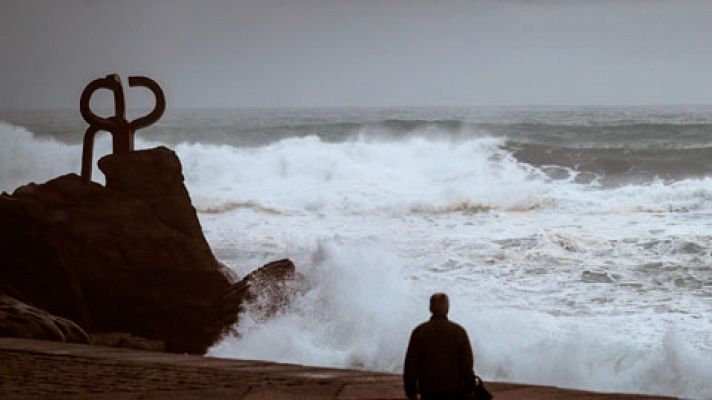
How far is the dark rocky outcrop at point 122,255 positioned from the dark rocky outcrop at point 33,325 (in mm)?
1124

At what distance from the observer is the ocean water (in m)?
7.52

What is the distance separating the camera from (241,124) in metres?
16.2

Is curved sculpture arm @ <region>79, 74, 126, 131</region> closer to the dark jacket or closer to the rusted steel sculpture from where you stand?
the rusted steel sculpture

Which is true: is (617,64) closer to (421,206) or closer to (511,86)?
(511,86)

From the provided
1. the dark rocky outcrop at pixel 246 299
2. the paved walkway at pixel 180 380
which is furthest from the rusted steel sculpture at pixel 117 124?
the paved walkway at pixel 180 380

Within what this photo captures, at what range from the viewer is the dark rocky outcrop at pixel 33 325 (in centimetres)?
599

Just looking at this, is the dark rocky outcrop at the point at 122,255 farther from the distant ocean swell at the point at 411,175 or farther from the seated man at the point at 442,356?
the distant ocean swell at the point at 411,175

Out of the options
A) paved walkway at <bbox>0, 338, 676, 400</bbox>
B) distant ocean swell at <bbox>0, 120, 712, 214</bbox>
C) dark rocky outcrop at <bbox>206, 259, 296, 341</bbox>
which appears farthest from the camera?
distant ocean swell at <bbox>0, 120, 712, 214</bbox>

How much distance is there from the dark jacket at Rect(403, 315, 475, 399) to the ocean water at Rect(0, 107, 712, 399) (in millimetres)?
3356

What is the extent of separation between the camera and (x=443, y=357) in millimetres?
3652

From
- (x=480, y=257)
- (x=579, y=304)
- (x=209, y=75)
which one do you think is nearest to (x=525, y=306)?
(x=579, y=304)

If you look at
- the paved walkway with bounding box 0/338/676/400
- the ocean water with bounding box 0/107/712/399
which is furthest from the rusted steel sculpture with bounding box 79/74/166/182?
the paved walkway with bounding box 0/338/676/400

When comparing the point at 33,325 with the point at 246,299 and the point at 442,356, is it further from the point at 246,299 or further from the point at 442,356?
the point at 442,356

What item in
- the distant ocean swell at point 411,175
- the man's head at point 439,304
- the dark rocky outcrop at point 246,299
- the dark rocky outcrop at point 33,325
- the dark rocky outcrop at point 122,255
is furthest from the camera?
the distant ocean swell at point 411,175
